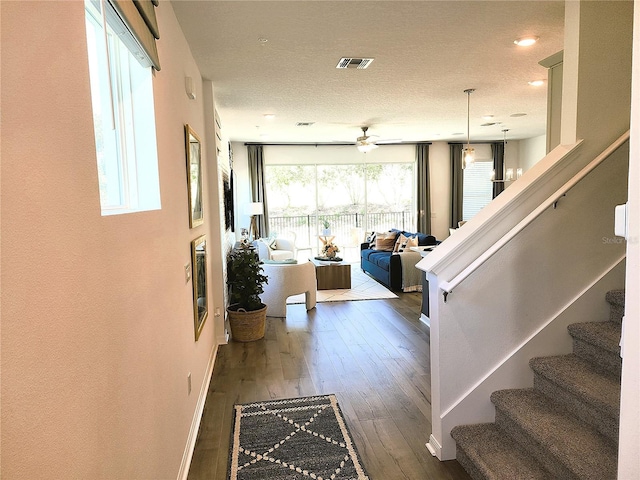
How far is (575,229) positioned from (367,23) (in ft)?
6.10

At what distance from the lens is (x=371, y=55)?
12.1ft

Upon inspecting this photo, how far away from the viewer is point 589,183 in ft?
8.25

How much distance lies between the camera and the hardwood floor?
259 cm

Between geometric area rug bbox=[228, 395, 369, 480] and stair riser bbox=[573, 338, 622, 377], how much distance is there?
1.37 metres

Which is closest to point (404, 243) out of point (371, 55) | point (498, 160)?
point (498, 160)

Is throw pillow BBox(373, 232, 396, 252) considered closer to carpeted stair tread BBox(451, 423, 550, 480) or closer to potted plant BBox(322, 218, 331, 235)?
potted plant BBox(322, 218, 331, 235)

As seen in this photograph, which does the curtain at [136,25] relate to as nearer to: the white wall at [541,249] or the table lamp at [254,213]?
the white wall at [541,249]

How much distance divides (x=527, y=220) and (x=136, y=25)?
2.03 metres

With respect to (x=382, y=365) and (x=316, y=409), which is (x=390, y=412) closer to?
(x=316, y=409)

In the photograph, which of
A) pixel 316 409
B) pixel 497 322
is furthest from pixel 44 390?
pixel 316 409

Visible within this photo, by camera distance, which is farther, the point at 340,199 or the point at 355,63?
the point at 340,199

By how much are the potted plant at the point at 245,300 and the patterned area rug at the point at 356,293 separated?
5.75 feet

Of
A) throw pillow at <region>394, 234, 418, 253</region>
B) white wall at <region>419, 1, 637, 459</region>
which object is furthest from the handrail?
throw pillow at <region>394, 234, 418, 253</region>

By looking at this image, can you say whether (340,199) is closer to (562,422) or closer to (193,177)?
(193,177)
